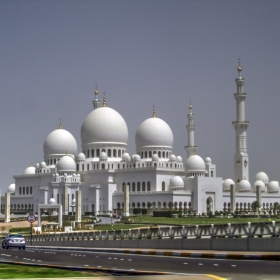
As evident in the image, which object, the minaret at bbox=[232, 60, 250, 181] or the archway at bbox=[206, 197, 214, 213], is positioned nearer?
the archway at bbox=[206, 197, 214, 213]

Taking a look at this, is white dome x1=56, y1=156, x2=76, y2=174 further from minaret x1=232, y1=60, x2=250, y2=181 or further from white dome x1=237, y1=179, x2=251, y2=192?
white dome x1=237, y1=179, x2=251, y2=192

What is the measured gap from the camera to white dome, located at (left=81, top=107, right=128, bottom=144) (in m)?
96.7

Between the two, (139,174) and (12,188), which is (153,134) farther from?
(12,188)

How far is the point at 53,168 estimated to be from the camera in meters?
103

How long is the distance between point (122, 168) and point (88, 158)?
7412 millimetres

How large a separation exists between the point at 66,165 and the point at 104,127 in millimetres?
8253

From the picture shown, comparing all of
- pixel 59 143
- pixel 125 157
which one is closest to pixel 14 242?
pixel 125 157

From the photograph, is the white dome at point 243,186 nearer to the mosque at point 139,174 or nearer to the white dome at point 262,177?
the mosque at point 139,174

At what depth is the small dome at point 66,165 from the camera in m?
95.6

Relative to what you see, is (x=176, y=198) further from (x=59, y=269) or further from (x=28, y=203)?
(x=59, y=269)

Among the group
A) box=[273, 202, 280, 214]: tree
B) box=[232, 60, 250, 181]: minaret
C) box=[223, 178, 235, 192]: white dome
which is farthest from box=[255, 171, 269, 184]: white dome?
box=[232, 60, 250, 181]: minaret

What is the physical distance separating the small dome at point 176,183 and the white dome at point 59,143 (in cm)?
2361

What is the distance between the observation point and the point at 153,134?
94500 mm

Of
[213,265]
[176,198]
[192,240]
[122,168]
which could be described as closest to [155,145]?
[122,168]
